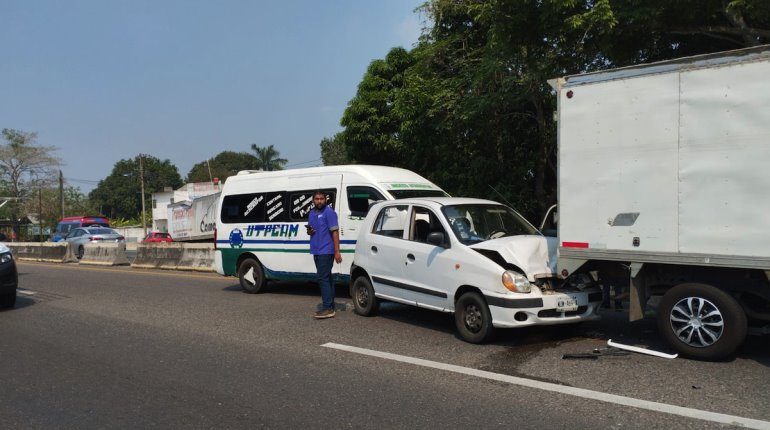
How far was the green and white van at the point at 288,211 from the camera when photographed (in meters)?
10.0

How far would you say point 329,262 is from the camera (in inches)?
334

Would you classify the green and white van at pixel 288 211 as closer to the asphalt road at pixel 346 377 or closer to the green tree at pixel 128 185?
the asphalt road at pixel 346 377

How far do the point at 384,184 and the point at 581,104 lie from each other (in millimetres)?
4202

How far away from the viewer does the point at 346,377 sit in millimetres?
5582

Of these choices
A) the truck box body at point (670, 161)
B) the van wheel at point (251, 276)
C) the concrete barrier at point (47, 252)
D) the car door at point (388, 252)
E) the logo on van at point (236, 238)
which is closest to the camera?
the truck box body at point (670, 161)

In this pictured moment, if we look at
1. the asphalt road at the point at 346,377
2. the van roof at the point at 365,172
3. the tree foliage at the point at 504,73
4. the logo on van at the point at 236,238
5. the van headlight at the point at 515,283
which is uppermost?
the tree foliage at the point at 504,73

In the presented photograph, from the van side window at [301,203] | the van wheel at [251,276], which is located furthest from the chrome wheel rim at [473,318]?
the van wheel at [251,276]

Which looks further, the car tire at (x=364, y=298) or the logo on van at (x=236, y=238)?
the logo on van at (x=236, y=238)

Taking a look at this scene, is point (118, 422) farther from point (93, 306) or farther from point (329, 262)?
point (93, 306)

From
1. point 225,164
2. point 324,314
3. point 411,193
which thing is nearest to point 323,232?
point 324,314

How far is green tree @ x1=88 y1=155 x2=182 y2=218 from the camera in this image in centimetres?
10762

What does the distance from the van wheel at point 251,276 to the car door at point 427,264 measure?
4.61 meters

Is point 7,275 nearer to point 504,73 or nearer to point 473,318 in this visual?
point 473,318

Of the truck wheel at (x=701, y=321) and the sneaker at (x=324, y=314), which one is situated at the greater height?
the truck wheel at (x=701, y=321)
